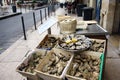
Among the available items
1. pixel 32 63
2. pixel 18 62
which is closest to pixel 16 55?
pixel 18 62

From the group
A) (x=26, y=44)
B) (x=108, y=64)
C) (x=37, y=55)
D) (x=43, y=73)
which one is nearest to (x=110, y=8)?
(x=108, y=64)

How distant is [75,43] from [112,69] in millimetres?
1634

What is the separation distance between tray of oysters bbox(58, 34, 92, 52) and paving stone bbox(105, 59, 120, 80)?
122 centimetres

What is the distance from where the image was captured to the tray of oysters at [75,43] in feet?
7.74

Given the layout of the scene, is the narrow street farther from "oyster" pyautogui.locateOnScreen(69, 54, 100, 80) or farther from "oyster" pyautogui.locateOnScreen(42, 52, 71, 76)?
"oyster" pyautogui.locateOnScreen(69, 54, 100, 80)

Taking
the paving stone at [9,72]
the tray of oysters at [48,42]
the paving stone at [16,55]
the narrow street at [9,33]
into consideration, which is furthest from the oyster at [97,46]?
the narrow street at [9,33]

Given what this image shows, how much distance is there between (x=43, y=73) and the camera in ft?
6.85

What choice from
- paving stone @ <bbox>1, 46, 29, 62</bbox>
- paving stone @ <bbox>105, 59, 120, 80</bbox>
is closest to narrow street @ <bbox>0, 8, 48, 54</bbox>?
paving stone @ <bbox>1, 46, 29, 62</bbox>

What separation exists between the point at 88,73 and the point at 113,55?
260cm

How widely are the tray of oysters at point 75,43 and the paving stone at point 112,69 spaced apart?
1217 mm

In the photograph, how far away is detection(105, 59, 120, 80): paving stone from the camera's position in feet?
10.7

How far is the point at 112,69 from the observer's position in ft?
11.8

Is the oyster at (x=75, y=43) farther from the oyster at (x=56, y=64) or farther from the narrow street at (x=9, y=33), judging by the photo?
the narrow street at (x=9, y=33)

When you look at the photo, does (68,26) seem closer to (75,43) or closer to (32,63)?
(75,43)
